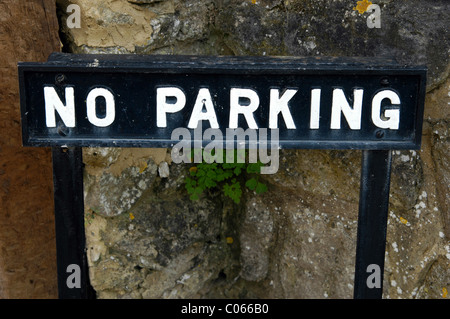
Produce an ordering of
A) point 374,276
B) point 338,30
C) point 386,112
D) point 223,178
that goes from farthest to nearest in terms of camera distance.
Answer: point 223,178
point 338,30
point 374,276
point 386,112

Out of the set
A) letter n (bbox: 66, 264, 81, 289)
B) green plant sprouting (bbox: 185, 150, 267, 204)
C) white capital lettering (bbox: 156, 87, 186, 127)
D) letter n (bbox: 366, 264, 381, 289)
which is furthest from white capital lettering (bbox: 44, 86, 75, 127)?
letter n (bbox: 366, 264, 381, 289)

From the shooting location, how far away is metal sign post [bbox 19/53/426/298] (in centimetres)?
144

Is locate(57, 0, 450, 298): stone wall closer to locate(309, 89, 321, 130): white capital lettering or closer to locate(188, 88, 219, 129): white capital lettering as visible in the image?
locate(309, 89, 321, 130): white capital lettering

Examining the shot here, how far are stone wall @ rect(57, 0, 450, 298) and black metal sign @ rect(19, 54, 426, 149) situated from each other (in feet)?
1.62

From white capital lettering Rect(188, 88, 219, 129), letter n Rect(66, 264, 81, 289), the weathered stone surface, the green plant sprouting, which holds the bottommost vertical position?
letter n Rect(66, 264, 81, 289)

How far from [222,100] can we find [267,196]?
94 cm

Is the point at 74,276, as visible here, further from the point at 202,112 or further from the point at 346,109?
the point at 346,109

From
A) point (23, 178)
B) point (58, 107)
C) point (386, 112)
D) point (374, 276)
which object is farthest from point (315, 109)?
point (23, 178)

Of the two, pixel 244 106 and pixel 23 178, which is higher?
pixel 244 106

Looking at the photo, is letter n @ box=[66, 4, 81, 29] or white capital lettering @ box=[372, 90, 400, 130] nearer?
white capital lettering @ box=[372, 90, 400, 130]

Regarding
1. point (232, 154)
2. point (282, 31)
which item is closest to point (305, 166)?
point (232, 154)

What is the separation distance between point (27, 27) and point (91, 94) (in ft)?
→ 2.04

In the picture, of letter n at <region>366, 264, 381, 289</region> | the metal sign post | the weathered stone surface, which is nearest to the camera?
the metal sign post

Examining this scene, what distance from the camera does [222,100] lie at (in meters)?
1.46
